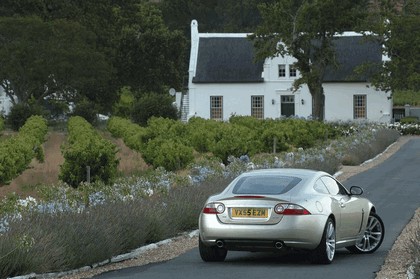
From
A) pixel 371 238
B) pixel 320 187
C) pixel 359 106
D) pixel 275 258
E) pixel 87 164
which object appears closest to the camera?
pixel 320 187

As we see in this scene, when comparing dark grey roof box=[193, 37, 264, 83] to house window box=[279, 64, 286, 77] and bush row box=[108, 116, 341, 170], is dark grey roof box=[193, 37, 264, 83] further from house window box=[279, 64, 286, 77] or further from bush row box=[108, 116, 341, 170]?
bush row box=[108, 116, 341, 170]

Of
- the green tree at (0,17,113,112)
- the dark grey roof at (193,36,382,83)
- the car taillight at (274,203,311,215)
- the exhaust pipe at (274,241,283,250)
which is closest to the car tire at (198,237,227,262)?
the exhaust pipe at (274,241,283,250)

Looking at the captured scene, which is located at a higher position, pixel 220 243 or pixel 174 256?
pixel 220 243

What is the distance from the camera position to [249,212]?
648 inches

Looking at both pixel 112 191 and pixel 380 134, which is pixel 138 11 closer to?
pixel 380 134

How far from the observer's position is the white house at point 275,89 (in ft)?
284

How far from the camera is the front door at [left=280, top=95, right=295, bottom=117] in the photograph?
287 ft

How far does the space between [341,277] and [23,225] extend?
4.50 m

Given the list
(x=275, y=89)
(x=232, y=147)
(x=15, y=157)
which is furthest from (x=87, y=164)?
(x=275, y=89)

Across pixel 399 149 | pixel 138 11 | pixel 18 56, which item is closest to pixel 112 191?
pixel 399 149

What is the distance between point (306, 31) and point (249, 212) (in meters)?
61.5

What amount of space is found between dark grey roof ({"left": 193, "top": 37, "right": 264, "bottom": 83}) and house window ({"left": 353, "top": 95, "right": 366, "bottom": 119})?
Result: 7303 mm

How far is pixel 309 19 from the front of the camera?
7725 centimetres

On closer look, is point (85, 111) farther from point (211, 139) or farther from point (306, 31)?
point (211, 139)
